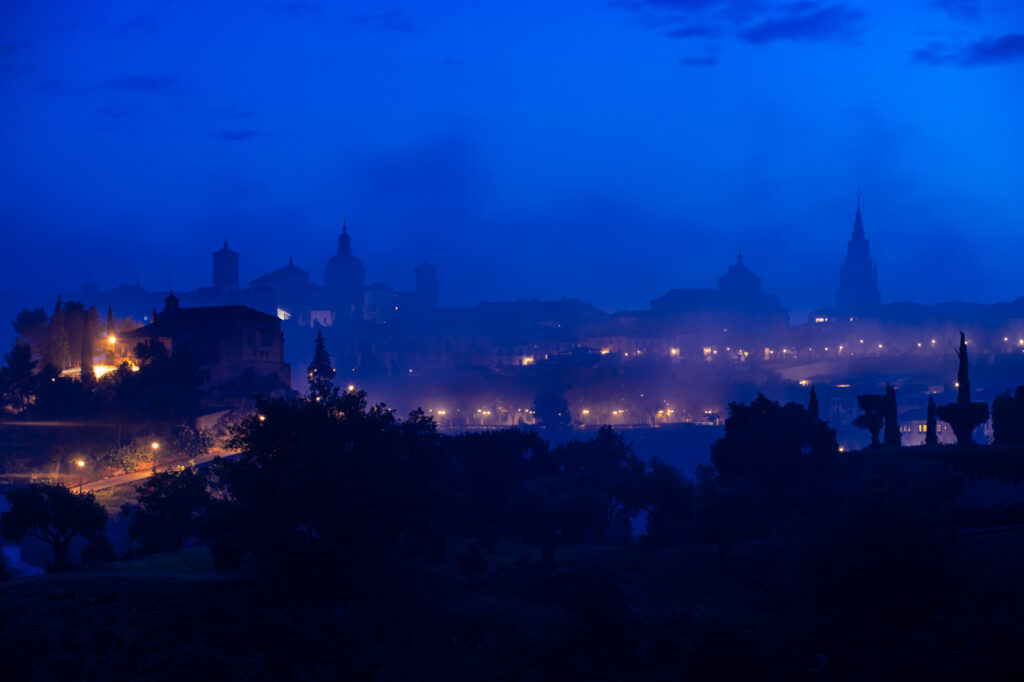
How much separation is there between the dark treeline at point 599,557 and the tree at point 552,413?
96.4 meters

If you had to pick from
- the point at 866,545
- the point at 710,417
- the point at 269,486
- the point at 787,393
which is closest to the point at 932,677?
the point at 866,545

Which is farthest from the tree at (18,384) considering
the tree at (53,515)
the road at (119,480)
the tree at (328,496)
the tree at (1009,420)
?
the tree at (1009,420)

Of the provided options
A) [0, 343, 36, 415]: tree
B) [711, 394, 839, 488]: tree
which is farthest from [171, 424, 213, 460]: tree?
[711, 394, 839, 488]: tree

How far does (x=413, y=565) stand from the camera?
4097 centimetres

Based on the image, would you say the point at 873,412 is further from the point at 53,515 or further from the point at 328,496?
the point at 53,515

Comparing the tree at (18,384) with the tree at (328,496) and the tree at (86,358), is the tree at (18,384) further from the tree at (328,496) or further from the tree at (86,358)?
the tree at (328,496)

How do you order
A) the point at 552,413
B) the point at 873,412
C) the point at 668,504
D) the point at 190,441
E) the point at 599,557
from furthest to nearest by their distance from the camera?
the point at 552,413, the point at 190,441, the point at 873,412, the point at 668,504, the point at 599,557

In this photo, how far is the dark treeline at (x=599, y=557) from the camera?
2856 cm

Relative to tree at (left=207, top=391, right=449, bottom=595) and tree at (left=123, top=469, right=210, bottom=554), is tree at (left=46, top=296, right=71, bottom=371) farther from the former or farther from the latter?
tree at (left=207, top=391, right=449, bottom=595)

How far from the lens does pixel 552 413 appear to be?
153750 millimetres

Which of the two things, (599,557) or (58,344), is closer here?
(599,557)

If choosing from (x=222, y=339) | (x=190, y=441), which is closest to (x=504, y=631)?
(x=190, y=441)

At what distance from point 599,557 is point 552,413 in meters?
107

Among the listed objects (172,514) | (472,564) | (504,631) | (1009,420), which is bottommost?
(504,631)
